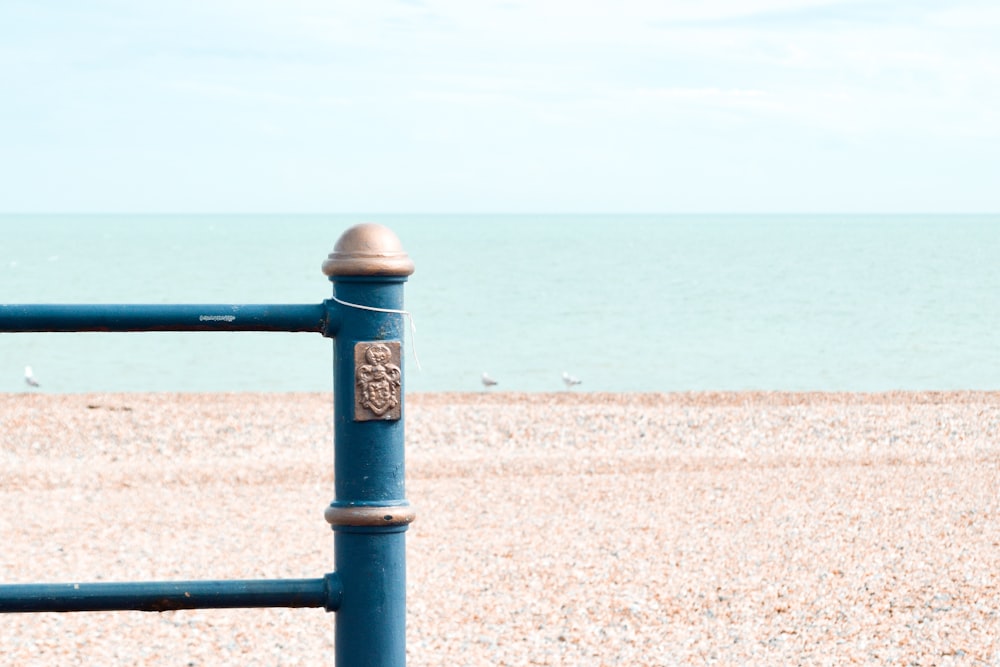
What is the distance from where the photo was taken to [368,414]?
96.1 inches

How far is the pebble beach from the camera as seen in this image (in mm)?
5312

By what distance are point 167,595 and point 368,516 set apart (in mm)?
410

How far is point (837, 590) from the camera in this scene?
5949 millimetres

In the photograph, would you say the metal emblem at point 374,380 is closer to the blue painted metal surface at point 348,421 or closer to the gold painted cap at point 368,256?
the blue painted metal surface at point 348,421

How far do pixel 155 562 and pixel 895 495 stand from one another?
184 inches

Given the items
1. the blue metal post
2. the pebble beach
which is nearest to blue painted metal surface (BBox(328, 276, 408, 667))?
the blue metal post

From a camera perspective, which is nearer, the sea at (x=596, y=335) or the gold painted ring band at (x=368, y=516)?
the gold painted ring band at (x=368, y=516)

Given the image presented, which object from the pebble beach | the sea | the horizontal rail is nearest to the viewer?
the horizontal rail

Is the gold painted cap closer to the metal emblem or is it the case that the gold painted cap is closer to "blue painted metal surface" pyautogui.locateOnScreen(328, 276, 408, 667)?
"blue painted metal surface" pyautogui.locateOnScreen(328, 276, 408, 667)

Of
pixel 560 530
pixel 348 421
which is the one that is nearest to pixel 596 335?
pixel 560 530

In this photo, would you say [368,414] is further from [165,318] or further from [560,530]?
[560,530]

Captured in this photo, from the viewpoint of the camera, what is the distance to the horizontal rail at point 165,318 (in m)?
2.38

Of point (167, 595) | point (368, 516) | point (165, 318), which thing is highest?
point (165, 318)

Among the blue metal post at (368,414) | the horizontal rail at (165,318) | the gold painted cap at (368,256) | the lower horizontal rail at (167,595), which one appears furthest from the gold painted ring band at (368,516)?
the gold painted cap at (368,256)
